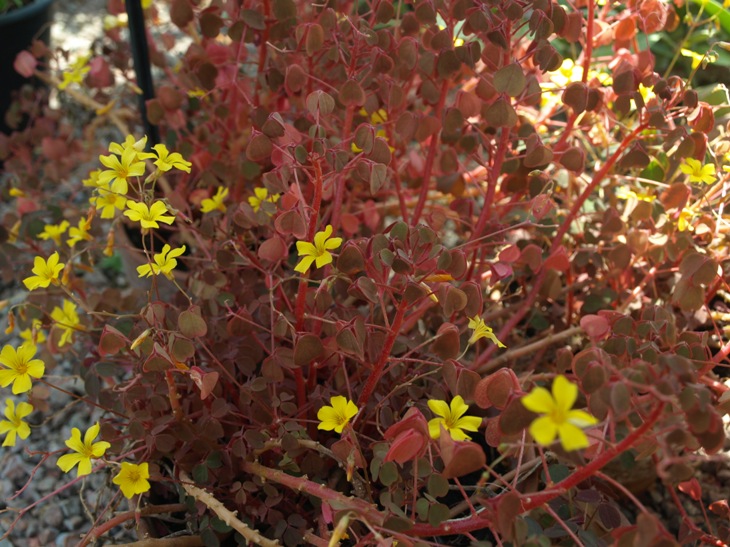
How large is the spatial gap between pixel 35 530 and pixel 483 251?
2.97 ft

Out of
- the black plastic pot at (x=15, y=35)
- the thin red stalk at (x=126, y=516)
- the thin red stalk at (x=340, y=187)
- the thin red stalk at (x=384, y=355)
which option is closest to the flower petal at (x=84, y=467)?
the thin red stalk at (x=126, y=516)

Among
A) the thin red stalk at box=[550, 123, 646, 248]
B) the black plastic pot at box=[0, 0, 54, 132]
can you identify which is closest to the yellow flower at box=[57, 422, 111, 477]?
the thin red stalk at box=[550, 123, 646, 248]

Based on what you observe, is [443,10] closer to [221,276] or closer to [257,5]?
[257,5]

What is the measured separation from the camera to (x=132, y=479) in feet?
3.16

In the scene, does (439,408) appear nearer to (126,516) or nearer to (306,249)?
(306,249)

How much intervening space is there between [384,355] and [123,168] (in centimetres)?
40

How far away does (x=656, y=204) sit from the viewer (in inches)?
48.5

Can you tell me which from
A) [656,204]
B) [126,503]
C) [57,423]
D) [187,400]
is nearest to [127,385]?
[187,400]

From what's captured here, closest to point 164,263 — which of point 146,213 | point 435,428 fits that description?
point 146,213

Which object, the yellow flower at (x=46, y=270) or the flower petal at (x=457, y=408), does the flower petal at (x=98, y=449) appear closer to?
the yellow flower at (x=46, y=270)

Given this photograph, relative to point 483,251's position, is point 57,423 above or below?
below

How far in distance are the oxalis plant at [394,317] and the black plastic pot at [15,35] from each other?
1.00 metres

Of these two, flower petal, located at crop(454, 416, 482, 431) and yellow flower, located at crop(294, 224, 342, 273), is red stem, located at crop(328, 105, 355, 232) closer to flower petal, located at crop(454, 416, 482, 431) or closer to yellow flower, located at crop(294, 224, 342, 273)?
yellow flower, located at crop(294, 224, 342, 273)

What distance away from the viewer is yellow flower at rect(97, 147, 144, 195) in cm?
94
